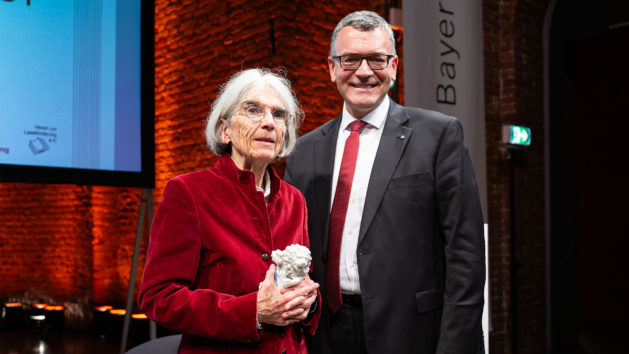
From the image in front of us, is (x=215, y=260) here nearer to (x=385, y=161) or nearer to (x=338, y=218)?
(x=338, y=218)

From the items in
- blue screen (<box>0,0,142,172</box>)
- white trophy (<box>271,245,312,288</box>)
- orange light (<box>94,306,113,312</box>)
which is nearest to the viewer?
white trophy (<box>271,245,312,288</box>)

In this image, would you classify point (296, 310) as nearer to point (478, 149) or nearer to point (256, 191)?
point (256, 191)

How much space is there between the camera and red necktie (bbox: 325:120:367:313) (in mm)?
1626

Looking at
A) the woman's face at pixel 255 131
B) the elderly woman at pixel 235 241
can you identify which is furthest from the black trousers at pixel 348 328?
Result: the woman's face at pixel 255 131

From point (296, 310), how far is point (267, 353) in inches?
6.2

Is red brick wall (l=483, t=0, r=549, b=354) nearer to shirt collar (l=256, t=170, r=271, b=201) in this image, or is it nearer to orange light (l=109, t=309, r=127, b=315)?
shirt collar (l=256, t=170, r=271, b=201)


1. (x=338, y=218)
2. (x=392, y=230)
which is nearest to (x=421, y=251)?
(x=392, y=230)

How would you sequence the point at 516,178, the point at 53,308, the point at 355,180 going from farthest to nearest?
the point at 53,308 < the point at 516,178 < the point at 355,180

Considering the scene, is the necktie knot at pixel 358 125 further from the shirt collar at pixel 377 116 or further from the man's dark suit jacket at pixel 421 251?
the man's dark suit jacket at pixel 421 251

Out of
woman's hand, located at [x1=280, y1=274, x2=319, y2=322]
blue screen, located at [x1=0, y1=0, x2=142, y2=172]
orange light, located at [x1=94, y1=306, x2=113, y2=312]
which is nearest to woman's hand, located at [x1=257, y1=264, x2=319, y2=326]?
woman's hand, located at [x1=280, y1=274, x2=319, y2=322]

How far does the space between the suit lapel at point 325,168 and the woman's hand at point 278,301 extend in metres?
0.39

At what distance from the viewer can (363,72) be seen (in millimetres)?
1626

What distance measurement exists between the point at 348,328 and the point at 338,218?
0.33m

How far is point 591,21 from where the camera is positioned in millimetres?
5711
